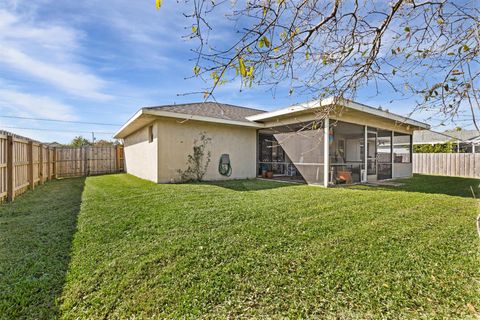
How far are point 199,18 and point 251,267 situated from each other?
255 centimetres

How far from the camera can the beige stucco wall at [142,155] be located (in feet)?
31.4

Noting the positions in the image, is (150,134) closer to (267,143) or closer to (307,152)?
(267,143)

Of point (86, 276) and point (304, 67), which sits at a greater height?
point (304, 67)

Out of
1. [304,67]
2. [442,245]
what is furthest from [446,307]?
[304,67]

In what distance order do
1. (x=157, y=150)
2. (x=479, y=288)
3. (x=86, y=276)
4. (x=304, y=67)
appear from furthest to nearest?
(x=157, y=150), (x=304, y=67), (x=86, y=276), (x=479, y=288)

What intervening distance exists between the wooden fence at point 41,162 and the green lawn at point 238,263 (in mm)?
1689

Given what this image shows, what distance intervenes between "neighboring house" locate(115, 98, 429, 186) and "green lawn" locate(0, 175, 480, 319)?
4.40 m

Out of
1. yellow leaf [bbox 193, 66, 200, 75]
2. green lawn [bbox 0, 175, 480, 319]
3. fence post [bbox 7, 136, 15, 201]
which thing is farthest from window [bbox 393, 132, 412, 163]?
fence post [bbox 7, 136, 15, 201]

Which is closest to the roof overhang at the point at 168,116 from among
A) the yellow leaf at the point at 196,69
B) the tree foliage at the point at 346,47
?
the tree foliage at the point at 346,47

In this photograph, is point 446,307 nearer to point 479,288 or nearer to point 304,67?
point 479,288

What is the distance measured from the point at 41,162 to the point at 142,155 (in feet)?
12.8

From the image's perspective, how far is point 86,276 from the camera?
8.01 feet

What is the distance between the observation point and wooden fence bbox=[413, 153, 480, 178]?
1402cm

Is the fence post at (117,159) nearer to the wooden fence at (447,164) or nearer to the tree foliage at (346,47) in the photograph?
the tree foliage at (346,47)
